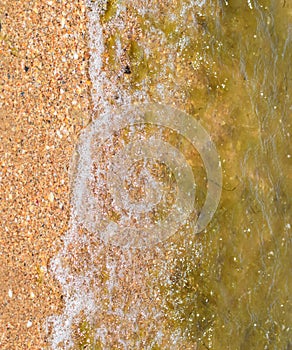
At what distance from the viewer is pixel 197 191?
4980 millimetres

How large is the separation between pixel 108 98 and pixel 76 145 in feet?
1.99

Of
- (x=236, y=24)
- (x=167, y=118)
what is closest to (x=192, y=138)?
(x=167, y=118)

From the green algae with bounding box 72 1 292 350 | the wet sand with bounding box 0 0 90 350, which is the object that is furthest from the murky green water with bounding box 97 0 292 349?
the wet sand with bounding box 0 0 90 350

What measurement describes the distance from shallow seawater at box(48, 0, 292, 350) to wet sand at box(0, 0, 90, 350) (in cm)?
16

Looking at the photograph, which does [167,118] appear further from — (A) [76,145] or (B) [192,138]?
(A) [76,145]

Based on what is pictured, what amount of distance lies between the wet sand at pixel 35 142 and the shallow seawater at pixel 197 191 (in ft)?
0.52

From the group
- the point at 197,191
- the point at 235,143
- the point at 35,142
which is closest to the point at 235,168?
the point at 235,143

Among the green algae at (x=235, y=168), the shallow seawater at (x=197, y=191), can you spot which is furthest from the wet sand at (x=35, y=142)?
the green algae at (x=235, y=168)

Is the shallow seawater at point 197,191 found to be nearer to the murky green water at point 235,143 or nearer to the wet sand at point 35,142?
the murky green water at point 235,143

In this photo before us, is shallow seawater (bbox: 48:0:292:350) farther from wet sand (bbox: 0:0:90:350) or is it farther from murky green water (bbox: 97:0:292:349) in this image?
wet sand (bbox: 0:0:90:350)

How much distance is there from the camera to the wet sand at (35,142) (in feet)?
15.8

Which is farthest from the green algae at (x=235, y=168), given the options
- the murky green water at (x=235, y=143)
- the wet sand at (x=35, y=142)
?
the wet sand at (x=35, y=142)

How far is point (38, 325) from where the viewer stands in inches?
195

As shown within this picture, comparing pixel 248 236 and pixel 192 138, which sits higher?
pixel 192 138
